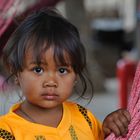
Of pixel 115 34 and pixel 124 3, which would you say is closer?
pixel 115 34

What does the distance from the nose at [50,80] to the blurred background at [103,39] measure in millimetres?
572

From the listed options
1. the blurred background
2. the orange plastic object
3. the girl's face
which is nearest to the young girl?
the girl's face

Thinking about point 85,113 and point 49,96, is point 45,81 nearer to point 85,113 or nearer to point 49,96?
point 49,96

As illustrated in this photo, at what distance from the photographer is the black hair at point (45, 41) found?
1794 millimetres

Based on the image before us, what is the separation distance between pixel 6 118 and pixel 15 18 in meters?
0.85

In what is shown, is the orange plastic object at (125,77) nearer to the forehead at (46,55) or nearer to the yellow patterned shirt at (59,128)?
the yellow patterned shirt at (59,128)

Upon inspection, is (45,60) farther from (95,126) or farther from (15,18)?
(15,18)

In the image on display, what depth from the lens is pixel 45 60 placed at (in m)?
1.76

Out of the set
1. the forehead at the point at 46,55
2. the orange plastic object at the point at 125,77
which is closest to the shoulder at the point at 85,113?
the forehead at the point at 46,55

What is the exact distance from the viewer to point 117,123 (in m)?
1.84

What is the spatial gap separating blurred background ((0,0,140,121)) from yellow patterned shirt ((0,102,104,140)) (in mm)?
452

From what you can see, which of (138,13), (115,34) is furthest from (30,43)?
(115,34)

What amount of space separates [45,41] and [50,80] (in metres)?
0.12

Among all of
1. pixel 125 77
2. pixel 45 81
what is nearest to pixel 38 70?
pixel 45 81
